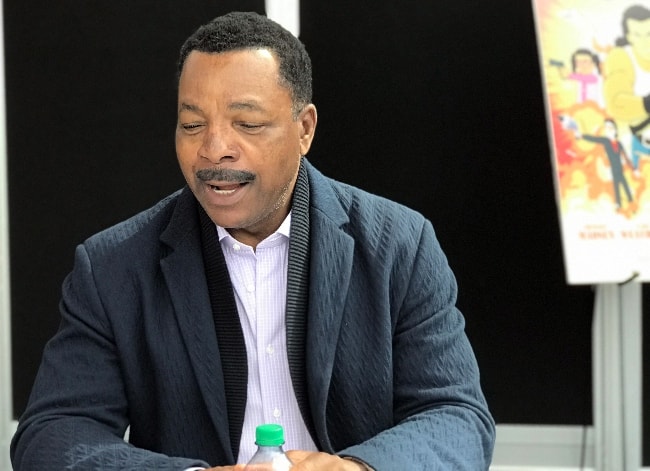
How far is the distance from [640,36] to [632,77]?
0.38ft

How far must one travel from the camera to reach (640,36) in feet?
9.16

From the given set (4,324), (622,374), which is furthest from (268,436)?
(4,324)

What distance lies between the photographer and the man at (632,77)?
2787mm

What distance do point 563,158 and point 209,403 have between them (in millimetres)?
1470

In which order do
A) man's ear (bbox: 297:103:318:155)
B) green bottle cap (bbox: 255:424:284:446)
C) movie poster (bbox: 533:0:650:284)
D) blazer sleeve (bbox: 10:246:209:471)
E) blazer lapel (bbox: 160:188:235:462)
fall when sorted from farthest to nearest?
movie poster (bbox: 533:0:650:284)
man's ear (bbox: 297:103:318:155)
blazer lapel (bbox: 160:188:235:462)
blazer sleeve (bbox: 10:246:209:471)
green bottle cap (bbox: 255:424:284:446)

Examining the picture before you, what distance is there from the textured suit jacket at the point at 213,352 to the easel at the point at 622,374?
54.5 inches

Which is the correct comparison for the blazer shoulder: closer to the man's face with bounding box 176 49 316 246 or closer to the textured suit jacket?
the textured suit jacket

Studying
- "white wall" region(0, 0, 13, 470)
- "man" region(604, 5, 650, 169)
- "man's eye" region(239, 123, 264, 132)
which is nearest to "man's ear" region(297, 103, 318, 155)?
"man's eye" region(239, 123, 264, 132)

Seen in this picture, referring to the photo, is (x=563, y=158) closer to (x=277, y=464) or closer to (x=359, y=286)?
(x=359, y=286)

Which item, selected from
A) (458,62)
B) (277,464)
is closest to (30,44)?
(458,62)

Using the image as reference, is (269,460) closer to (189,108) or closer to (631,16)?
(189,108)

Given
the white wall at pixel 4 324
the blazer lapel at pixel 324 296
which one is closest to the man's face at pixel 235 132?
the blazer lapel at pixel 324 296

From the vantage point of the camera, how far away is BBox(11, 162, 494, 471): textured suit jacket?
5.50 ft

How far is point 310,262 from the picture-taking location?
178 centimetres
